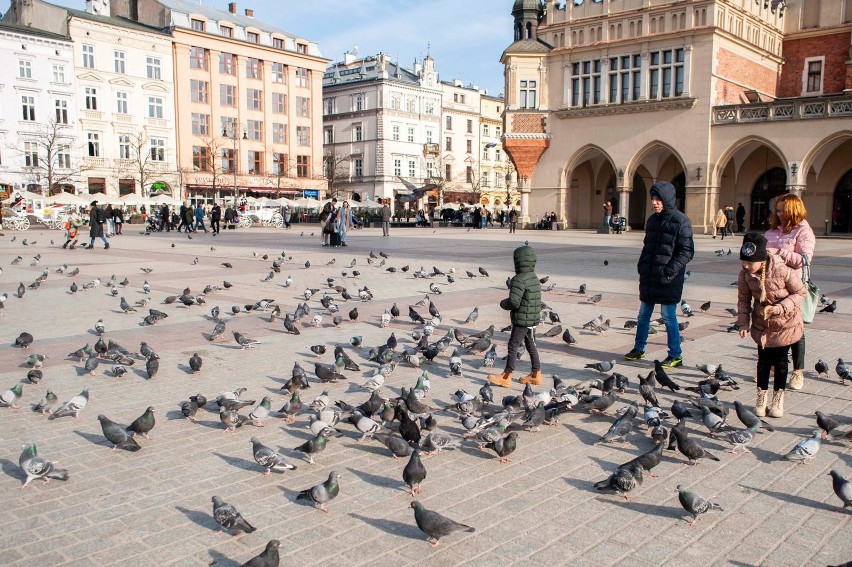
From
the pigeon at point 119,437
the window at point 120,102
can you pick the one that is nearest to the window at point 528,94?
the window at point 120,102

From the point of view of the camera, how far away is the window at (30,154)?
179 ft

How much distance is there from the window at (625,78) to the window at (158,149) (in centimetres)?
4076

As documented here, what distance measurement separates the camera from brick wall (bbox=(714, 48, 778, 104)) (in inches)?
1545

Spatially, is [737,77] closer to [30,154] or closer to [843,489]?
[843,489]

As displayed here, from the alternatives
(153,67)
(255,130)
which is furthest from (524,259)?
(255,130)

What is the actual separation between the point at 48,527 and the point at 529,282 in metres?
4.73

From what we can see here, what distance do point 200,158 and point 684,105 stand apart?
4503cm

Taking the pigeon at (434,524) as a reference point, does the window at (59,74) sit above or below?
above

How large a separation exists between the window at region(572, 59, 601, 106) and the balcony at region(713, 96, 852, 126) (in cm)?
751

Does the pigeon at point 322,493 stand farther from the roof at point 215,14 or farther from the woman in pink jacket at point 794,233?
the roof at point 215,14

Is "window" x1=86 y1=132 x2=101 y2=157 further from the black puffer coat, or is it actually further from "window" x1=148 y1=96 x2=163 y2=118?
the black puffer coat

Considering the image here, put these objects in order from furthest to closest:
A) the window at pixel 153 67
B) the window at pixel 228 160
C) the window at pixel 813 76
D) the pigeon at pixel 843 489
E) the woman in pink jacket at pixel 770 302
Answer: the window at pixel 228 160, the window at pixel 153 67, the window at pixel 813 76, the woman in pink jacket at pixel 770 302, the pigeon at pixel 843 489

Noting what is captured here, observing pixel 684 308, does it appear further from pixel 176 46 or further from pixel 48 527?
pixel 176 46

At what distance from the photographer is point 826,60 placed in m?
43.1
